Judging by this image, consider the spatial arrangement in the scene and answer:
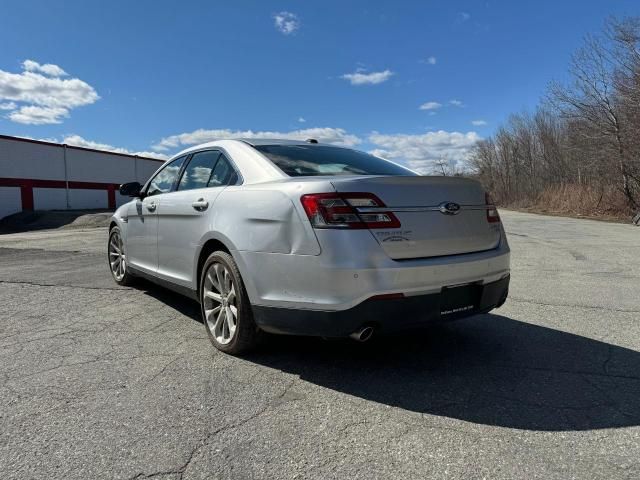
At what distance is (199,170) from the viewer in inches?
177

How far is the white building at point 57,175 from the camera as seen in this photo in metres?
28.0

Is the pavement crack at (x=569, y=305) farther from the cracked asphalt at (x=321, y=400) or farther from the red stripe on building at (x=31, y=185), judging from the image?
the red stripe on building at (x=31, y=185)

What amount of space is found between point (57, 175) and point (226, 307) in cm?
3219

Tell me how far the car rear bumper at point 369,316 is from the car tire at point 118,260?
3.38 metres

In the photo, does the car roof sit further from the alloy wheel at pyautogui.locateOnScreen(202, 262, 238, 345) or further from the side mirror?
the side mirror

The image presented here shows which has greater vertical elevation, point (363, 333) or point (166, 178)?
point (166, 178)

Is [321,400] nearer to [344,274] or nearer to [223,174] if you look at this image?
[344,274]

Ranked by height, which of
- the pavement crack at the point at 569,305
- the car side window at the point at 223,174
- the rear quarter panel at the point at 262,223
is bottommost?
the pavement crack at the point at 569,305

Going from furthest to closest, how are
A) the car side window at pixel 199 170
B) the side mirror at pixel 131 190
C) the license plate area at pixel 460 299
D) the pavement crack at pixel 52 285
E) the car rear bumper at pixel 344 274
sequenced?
the pavement crack at pixel 52 285 → the side mirror at pixel 131 190 → the car side window at pixel 199 170 → the license plate area at pixel 460 299 → the car rear bumper at pixel 344 274

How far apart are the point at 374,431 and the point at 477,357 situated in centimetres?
143

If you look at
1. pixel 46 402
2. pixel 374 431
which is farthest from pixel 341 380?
pixel 46 402

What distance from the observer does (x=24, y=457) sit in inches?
93.0

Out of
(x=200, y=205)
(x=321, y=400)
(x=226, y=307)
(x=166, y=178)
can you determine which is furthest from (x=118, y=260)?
(x=321, y=400)

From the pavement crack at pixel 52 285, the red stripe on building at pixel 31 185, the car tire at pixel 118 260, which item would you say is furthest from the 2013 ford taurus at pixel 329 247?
the red stripe on building at pixel 31 185
